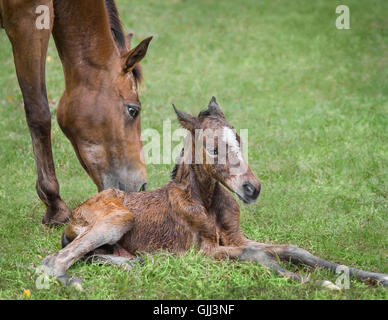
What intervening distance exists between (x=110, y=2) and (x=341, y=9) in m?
10.7

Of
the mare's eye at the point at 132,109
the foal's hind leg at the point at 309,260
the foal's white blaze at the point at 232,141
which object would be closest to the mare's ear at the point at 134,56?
the mare's eye at the point at 132,109

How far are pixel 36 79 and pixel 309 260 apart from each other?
3355 mm

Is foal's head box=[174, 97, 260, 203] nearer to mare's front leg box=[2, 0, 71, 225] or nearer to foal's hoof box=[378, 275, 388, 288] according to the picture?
foal's hoof box=[378, 275, 388, 288]

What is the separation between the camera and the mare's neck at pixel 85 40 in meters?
6.27

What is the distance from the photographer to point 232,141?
5004 mm

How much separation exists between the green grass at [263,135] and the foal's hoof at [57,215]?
17cm

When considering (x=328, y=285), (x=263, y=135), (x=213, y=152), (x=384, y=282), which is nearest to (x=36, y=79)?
(x=213, y=152)

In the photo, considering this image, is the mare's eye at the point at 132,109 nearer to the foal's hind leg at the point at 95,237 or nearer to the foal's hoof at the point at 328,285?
the foal's hind leg at the point at 95,237

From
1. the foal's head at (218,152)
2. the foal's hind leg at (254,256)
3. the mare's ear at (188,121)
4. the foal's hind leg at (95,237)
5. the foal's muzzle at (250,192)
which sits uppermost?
the mare's ear at (188,121)

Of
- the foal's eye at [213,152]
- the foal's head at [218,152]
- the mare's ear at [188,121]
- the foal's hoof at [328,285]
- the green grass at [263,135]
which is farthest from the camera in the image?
the mare's ear at [188,121]

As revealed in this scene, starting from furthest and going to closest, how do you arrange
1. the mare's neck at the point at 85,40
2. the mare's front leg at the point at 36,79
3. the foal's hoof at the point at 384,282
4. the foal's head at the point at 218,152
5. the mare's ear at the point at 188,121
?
the mare's neck at the point at 85,40, the mare's front leg at the point at 36,79, the mare's ear at the point at 188,121, the foal's head at the point at 218,152, the foal's hoof at the point at 384,282

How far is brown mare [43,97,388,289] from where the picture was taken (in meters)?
4.99

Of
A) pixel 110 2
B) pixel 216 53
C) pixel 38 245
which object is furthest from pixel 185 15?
pixel 38 245

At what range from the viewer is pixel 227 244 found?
543 cm
